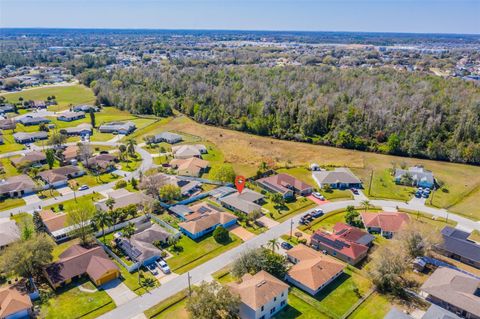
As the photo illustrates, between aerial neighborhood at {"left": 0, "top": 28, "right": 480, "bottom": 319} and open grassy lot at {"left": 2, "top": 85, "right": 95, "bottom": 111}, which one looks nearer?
aerial neighborhood at {"left": 0, "top": 28, "right": 480, "bottom": 319}

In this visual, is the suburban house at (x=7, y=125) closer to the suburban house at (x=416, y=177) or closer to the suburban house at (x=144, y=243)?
the suburban house at (x=144, y=243)

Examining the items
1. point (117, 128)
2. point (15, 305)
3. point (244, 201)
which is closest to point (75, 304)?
point (15, 305)

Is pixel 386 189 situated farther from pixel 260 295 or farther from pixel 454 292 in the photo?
pixel 260 295

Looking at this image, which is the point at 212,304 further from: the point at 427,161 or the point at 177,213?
the point at 427,161

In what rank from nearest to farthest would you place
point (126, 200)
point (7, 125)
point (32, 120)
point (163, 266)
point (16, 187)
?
point (163, 266) < point (126, 200) < point (16, 187) < point (7, 125) < point (32, 120)

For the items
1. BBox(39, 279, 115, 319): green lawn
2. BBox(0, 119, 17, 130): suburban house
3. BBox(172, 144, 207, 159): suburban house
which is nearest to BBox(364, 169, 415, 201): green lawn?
BBox(172, 144, 207, 159): suburban house

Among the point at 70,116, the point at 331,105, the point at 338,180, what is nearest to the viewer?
the point at 338,180

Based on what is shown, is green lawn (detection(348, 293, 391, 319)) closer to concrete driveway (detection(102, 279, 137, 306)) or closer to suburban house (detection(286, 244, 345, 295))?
suburban house (detection(286, 244, 345, 295))
